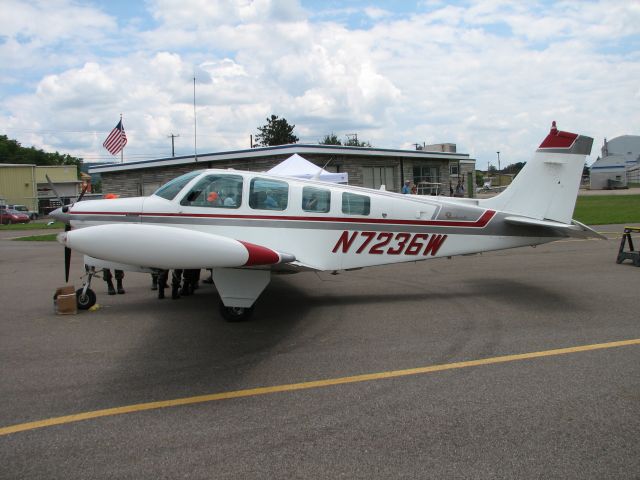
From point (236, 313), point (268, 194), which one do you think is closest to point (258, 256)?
point (236, 313)

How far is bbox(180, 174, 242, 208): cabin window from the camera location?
7.35m

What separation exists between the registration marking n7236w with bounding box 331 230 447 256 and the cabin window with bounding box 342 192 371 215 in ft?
1.02

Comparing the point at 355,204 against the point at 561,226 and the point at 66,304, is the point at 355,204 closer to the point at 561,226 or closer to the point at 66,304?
the point at 561,226

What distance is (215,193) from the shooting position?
24.2ft

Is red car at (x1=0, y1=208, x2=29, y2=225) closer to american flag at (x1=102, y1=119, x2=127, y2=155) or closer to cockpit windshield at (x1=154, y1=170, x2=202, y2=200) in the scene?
american flag at (x1=102, y1=119, x2=127, y2=155)

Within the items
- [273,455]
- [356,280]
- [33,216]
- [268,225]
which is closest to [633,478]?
[273,455]

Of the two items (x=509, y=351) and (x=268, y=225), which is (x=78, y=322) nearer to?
(x=268, y=225)

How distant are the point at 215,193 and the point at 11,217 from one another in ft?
144

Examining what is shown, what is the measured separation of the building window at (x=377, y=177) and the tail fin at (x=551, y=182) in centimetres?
2146

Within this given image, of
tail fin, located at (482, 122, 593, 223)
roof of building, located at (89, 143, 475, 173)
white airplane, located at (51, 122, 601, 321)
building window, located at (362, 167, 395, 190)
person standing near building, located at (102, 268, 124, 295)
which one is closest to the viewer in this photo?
white airplane, located at (51, 122, 601, 321)

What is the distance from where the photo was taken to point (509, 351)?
5543 millimetres

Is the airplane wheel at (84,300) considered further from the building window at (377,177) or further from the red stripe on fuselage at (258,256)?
the building window at (377,177)

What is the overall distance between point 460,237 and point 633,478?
5.32m

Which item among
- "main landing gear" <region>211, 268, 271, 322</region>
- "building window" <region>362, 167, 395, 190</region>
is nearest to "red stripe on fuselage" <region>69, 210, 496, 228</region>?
"main landing gear" <region>211, 268, 271, 322</region>
